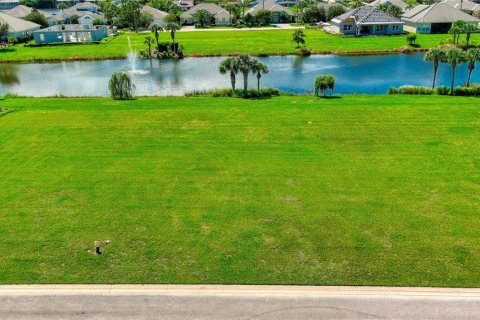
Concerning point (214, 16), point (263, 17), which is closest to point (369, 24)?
point (263, 17)

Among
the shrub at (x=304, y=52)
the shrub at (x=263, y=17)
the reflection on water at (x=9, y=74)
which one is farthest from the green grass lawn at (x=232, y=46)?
the shrub at (x=263, y=17)

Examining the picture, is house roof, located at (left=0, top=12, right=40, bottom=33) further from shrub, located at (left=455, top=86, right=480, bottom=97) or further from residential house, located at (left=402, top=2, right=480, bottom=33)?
shrub, located at (left=455, top=86, right=480, bottom=97)

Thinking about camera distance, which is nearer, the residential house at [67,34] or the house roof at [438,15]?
the house roof at [438,15]

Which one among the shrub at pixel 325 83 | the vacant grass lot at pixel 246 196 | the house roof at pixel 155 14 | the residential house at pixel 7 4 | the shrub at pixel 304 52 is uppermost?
the residential house at pixel 7 4

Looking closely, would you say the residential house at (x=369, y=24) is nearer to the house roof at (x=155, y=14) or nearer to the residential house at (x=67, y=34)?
the house roof at (x=155, y=14)

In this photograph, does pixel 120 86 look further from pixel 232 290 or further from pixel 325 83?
pixel 232 290

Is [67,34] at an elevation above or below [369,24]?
above

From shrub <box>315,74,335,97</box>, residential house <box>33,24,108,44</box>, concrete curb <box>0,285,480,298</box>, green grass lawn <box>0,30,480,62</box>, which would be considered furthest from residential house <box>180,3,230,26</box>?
concrete curb <box>0,285,480,298</box>

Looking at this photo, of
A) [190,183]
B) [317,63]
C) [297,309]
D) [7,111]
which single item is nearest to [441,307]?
[297,309]
